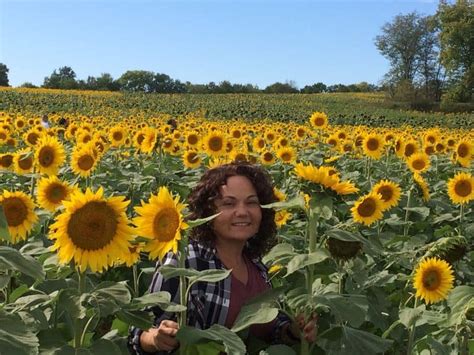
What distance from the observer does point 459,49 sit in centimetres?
5650

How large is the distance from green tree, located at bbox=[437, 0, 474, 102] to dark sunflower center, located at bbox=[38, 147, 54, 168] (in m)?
52.7

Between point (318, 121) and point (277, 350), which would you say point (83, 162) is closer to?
point (277, 350)

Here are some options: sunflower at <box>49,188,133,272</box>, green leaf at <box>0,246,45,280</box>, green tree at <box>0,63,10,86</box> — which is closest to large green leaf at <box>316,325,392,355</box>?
sunflower at <box>49,188,133,272</box>

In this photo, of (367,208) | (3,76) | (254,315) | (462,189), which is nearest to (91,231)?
(254,315)

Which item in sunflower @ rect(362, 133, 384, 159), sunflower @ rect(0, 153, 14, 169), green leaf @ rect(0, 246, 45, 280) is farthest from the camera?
sunflower @ rect(362, 133, 384, 159)

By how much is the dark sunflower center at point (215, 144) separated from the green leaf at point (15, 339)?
556 cm

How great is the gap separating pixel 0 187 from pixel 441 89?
2586 inches

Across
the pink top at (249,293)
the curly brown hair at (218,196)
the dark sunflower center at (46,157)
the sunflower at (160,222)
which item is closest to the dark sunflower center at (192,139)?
the dark sunflower center at (46,157)

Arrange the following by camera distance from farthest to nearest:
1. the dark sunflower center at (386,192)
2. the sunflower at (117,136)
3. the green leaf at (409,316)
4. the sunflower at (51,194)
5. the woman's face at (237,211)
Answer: the sunflower at (117,136)
the dark sunflower center at (386,192)
the sunflower at (51,194)
the woman's face at (237,211)
the green leaf at (409,316)

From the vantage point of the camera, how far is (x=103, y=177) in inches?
250

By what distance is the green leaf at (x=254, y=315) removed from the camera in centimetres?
225

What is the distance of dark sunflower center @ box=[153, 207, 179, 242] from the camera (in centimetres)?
213

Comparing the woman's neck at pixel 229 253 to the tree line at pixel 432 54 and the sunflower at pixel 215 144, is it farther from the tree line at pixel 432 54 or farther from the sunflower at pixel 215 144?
the tree line at pixel 432 54

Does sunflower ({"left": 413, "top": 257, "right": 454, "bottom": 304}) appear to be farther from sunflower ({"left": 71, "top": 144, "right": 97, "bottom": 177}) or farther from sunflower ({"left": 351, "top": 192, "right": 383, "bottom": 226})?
sunflower ({"left": 71, "top": 144, "right": 97, "bottom": 177})
